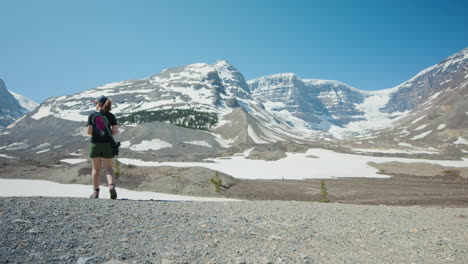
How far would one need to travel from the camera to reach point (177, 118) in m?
181

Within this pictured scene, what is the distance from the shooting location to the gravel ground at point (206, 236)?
14.9ft

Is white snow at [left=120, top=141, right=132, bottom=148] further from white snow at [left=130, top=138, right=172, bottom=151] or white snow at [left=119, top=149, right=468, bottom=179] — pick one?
white snow at [left=119, top=149, right=468, bottom=179]

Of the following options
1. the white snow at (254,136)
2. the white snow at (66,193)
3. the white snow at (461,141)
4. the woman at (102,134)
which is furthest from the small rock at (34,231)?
the white snow at (461,141)

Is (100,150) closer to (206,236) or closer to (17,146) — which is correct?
(206,236)

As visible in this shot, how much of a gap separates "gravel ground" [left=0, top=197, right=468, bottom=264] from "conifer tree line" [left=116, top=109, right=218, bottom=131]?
517 feet

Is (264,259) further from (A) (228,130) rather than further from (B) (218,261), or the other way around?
(A) (228,130)

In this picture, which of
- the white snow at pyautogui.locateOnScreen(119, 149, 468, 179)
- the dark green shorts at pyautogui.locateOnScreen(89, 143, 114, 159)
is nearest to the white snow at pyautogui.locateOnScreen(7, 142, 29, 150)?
the white snow at pyautogui.locateOnScreen(119, 149, 468, 179)

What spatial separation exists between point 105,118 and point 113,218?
14.1 feet

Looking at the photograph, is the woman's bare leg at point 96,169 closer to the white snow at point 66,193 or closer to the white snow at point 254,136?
the white snow at point 66,193

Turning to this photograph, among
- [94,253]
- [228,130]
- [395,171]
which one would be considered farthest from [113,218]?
[228,130]

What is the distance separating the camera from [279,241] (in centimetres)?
598

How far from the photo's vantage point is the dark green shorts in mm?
9377

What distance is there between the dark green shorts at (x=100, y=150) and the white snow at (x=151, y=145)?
102532 mm

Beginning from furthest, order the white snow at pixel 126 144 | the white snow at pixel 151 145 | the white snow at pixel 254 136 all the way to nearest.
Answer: the white snow at pixel 254 136 → the white snow at pixel 126 144 → the white snow at pixel 151 145
